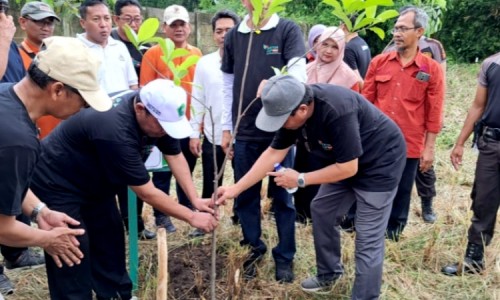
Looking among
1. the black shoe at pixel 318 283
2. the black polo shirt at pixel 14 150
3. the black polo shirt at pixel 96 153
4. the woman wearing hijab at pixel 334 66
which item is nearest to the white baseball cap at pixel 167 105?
the black polo shirt at pixel 96 153

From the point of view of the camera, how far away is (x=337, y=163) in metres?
2.78

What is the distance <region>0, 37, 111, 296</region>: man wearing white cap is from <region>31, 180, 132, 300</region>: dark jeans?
628 mm

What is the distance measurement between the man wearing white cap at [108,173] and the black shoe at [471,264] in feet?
6.57

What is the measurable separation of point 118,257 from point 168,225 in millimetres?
1230

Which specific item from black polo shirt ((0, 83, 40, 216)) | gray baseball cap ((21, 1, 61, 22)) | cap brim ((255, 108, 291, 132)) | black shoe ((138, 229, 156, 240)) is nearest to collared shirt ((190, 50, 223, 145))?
black shoe ((138, 229, 156, 240))

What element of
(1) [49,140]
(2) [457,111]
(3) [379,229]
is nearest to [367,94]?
(3) [379,229]

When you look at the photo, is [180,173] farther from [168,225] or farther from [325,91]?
[168,225]

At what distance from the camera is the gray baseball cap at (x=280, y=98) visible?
2545 millimetres

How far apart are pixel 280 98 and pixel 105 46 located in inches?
77.4

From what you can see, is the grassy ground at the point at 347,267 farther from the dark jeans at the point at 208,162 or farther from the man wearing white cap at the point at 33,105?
the man wearing white cap at the point at 33,105

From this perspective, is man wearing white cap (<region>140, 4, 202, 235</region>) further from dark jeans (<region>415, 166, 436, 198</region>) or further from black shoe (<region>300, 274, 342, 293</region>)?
dark jeans (<region>415, 166, 436, 198</region>)

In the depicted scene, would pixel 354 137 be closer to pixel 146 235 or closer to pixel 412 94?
pixel 412 94

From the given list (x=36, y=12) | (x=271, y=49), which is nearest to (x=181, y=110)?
(x=271, y=49)

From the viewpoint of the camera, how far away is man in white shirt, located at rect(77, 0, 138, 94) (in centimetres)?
387
